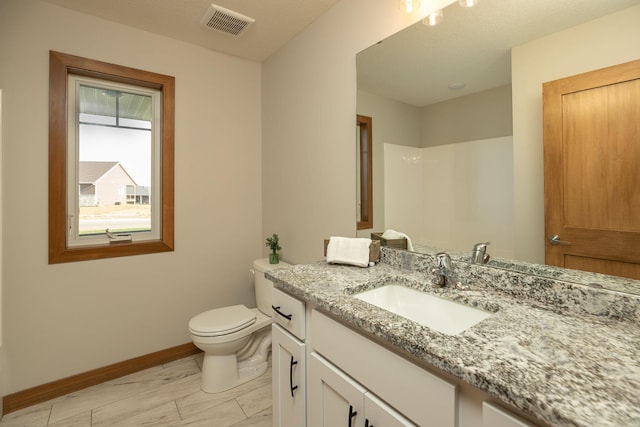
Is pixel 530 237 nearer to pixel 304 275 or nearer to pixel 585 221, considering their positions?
pixel 585 221

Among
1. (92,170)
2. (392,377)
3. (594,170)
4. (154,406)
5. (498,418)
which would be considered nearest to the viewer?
(498,418)

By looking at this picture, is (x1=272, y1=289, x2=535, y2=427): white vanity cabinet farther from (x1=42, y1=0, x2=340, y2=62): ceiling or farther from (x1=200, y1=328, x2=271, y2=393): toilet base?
(x1=42, y1=0, x2=340, y2=62): ceiling

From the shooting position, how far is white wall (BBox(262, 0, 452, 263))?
67.2 inches

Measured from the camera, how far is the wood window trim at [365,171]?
1.66 meters

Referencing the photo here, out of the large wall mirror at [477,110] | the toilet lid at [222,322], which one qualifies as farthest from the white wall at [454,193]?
the toilet lid at [222,322]

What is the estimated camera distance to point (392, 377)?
2.59ft

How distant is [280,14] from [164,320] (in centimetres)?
230

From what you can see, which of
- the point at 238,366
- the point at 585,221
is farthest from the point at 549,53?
the point at 238,366

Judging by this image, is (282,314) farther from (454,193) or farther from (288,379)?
(454,193)

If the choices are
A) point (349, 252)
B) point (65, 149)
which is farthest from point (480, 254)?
point (65, 149)

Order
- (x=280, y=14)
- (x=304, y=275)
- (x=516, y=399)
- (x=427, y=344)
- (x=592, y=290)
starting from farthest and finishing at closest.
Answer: (x=280, y=14)
(x=304, y=275)
(x=592, y=290)
(x=427, y=344)
(x=516, y=399)

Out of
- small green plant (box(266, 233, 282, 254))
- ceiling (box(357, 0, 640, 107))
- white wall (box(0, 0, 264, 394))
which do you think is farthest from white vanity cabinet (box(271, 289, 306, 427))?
white wall (box(0, 0, 264, 394))

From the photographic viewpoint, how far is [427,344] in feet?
2.28

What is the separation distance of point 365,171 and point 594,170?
3.20 ft
